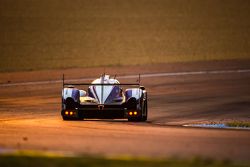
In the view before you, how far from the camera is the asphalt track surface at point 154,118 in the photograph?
1573cm

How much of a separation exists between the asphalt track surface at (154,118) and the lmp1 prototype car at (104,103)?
28 cm

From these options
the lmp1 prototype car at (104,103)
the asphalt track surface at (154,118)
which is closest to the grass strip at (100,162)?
the asphalt track surface at (154,118)

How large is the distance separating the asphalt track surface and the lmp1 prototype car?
0.28 meters

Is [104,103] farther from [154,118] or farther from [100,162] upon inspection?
[100,162]

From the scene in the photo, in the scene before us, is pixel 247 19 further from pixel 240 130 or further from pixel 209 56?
pixel 240 130

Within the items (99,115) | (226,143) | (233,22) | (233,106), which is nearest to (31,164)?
(226,143)

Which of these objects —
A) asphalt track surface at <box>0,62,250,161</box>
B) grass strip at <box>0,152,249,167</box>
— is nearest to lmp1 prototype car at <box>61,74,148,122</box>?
asphalt track surface at <box>0,62,250,161</box>

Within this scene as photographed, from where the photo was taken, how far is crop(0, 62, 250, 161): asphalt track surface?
15.7 m

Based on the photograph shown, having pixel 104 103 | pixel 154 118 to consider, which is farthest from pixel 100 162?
pixel 154 118

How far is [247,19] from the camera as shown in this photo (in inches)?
2330

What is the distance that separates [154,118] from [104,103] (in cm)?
262

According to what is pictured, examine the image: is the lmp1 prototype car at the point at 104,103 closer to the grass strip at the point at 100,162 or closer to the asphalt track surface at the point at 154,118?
the asphalt track surface at the point at 154,118

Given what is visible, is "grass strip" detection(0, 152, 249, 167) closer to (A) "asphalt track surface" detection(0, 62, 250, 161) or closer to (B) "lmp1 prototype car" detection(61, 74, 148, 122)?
(A) "asphalt track surface" detection(0, 62, 250, 161)

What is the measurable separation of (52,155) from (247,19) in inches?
1827
